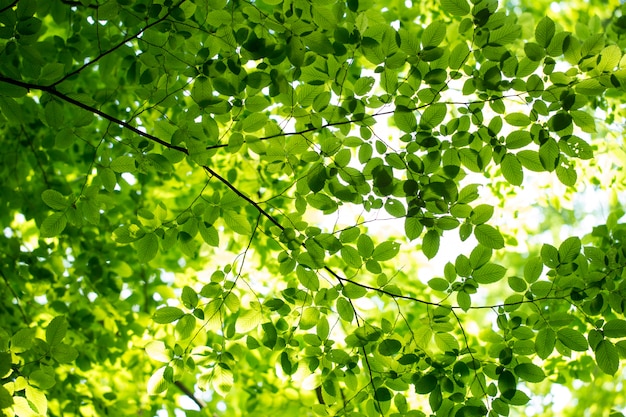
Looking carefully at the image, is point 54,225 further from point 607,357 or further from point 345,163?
point 607,357

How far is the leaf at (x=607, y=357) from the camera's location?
Answer: 6.91 feet

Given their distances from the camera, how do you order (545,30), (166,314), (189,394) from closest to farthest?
1. (545,30)
2. (166,314)
3. (189,394)

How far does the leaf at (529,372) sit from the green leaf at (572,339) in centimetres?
16

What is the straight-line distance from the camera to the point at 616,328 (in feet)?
6.85

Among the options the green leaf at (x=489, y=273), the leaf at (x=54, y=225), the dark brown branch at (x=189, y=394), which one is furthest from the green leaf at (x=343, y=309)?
the dark brown branch at (x=189, y=394)

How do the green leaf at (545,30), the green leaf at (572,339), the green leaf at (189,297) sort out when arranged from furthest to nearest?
1. the green leaf at (189,297)
2. the green leaf at (572,339)
3. the green leaf at (545,30)

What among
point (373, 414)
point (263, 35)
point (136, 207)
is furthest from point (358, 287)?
point (136, 207)

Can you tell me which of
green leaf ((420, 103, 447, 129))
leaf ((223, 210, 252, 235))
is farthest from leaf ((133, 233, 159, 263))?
green leaf ((420, 103, 447, 129))

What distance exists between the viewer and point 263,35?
2.17m

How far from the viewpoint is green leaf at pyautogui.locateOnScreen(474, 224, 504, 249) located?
2.13 metres

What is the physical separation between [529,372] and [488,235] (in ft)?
1.97

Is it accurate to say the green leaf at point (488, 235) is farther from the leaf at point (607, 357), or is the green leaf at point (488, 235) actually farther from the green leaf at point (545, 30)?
the green leaf at point (545, 30)

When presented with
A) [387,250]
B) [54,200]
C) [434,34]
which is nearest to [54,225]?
[54,200]

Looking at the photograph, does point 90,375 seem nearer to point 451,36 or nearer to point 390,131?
point 390,131
